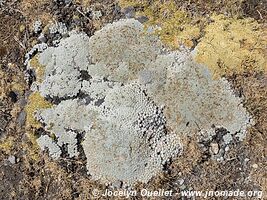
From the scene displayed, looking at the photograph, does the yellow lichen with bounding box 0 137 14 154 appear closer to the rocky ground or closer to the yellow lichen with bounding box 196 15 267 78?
the rocky ground

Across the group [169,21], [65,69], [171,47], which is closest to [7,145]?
[65,69]

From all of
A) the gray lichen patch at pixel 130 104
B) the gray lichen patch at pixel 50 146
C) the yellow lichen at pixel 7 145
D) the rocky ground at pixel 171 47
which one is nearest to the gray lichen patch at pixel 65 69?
the gray lichen patch at pixel 130 104

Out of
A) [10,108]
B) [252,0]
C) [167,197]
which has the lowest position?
[167,197]

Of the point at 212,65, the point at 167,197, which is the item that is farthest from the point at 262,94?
the point at 167,197

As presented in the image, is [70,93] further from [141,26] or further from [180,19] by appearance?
[180,19]

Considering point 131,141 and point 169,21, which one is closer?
point 131,141

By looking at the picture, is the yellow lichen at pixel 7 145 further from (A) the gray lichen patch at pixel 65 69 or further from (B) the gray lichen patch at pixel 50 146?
(A) the gray lichen patch at pixel 65 69

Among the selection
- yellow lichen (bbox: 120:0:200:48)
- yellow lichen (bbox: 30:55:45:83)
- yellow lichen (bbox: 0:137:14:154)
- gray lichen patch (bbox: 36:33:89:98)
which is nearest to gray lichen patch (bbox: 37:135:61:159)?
yellow lichen (bbox: 0:137:14:154)

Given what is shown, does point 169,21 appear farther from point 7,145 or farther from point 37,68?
point 7,145
